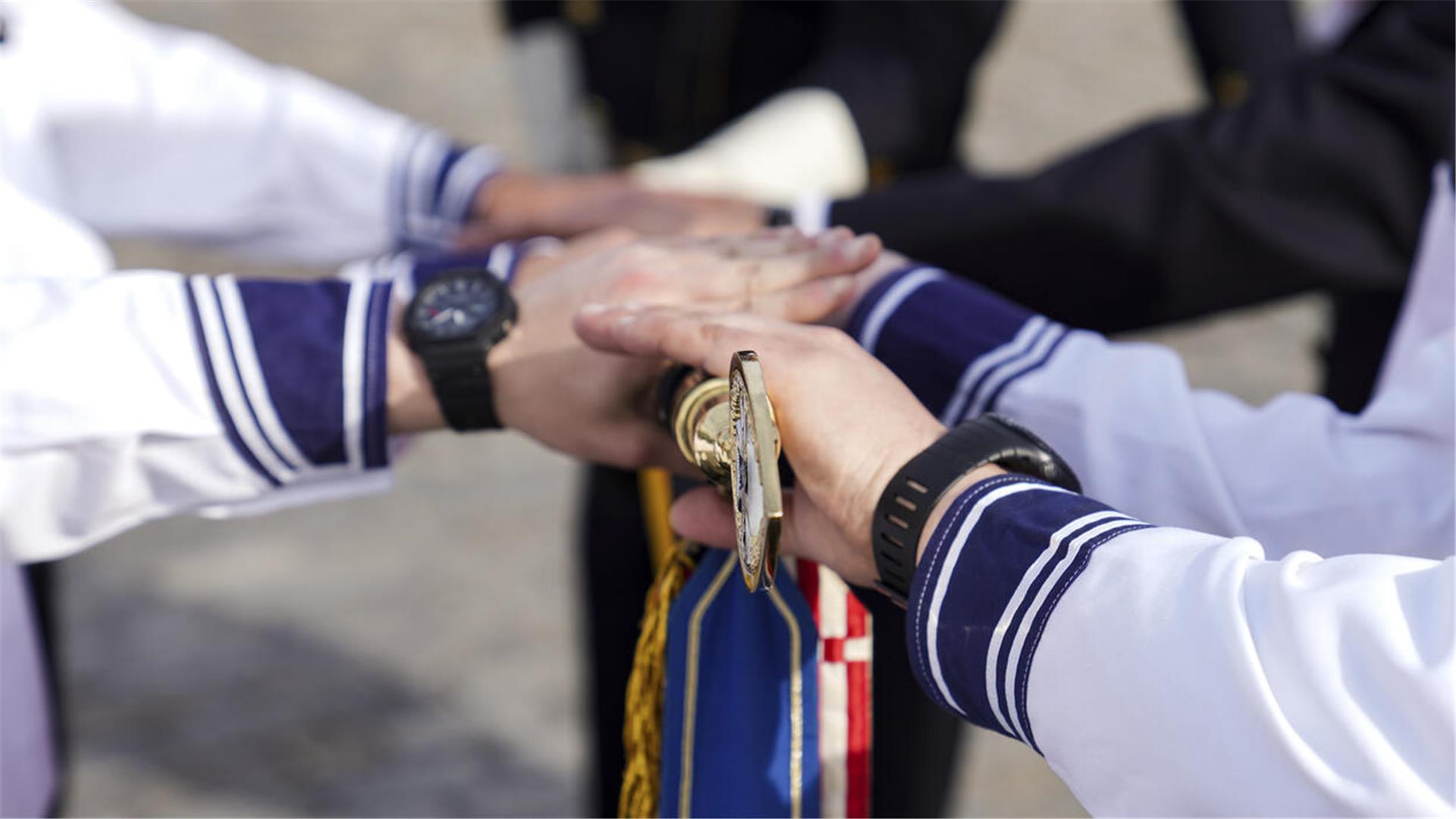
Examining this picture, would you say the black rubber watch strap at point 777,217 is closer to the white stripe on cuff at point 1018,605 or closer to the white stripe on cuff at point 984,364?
the white stripe on cuff at point 984,364

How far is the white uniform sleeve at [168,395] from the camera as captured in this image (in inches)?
33.7

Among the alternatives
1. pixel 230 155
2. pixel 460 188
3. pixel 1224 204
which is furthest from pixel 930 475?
pixel 230 155

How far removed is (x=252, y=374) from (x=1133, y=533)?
0.56 m

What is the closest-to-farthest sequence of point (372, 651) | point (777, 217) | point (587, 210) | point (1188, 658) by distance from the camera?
point (1188, 658) < point (777, 217) < point (587, 210) < point (372, 651)

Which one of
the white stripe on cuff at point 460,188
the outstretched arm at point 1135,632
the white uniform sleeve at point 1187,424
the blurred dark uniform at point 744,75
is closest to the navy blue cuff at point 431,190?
the white stripe on cuff at point 460,188

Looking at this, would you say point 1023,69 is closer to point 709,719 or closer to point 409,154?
point 409,154

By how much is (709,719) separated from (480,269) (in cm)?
37

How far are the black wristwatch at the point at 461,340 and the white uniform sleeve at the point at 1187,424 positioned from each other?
0.26m

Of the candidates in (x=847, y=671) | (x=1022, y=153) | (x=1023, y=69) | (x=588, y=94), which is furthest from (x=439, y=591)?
(x=1023, y=69)

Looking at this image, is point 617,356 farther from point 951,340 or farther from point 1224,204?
point 1224,204

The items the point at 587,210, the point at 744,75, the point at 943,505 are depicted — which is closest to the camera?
the point at 943,505

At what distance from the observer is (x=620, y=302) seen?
892mm

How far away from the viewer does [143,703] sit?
2.15 meters

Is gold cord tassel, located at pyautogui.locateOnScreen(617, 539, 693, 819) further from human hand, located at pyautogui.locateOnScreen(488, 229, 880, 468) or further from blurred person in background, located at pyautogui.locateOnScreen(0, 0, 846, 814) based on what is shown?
blurred person in background, located at pyautogui.locateOnScreen(0, 0, 846, 814)
